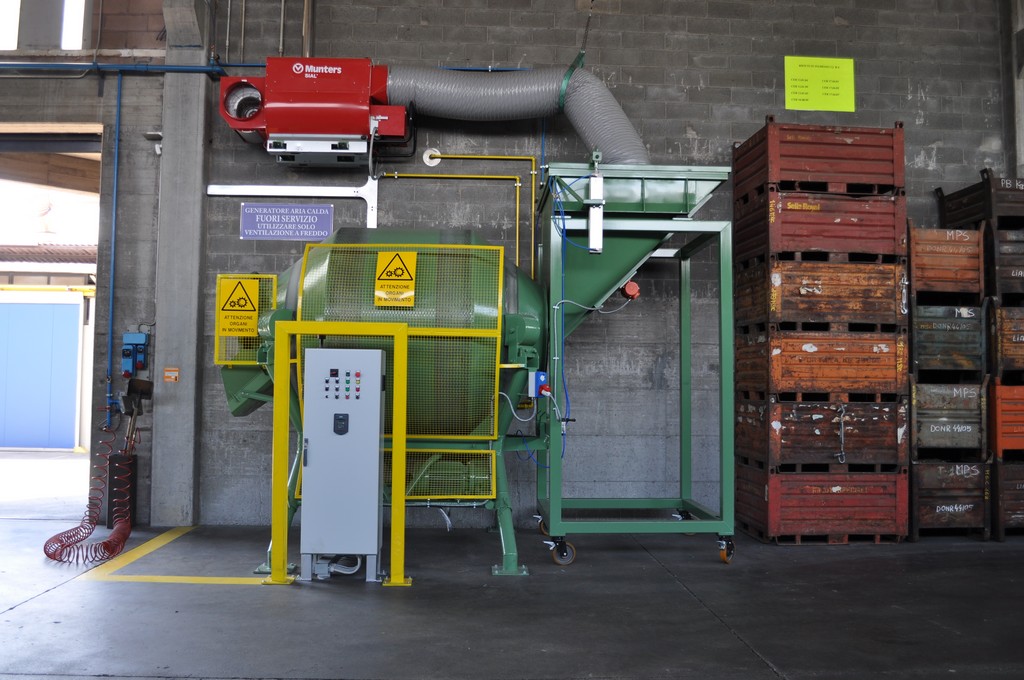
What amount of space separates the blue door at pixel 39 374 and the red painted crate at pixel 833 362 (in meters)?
13.9

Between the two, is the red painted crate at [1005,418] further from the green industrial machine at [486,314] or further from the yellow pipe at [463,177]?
the yellow pipe at [463,177]

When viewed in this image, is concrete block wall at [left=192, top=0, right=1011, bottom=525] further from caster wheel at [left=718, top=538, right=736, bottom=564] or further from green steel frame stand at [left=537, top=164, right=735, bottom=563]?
caster wheel at [left=718, top=538, right=736, bottom=564]

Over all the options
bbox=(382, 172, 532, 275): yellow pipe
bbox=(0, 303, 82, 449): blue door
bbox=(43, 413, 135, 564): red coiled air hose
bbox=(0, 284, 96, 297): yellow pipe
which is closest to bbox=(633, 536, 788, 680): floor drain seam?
bbox=(382, 172, 532, 275): yellow pipe

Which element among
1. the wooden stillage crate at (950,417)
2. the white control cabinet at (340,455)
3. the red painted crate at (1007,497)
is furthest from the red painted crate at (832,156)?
→ the white control cabinet at (340,455)

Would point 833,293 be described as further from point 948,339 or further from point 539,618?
point 539,618

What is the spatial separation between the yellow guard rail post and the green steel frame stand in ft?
3.80

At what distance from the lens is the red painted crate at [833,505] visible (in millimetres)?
6238

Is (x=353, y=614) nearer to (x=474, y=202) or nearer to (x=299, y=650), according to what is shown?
(x=299, y=650)

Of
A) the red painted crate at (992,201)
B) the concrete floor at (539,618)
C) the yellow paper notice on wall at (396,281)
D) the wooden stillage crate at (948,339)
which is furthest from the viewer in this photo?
the red painted crate at (992,201)

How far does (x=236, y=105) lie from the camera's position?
6.68m


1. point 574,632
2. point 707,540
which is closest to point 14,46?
point 574,632

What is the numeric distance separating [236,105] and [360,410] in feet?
11.5

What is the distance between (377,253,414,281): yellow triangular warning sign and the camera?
5270mm

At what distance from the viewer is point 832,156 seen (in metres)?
6.46
